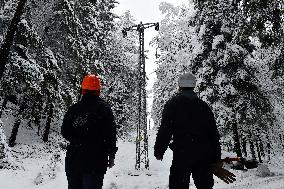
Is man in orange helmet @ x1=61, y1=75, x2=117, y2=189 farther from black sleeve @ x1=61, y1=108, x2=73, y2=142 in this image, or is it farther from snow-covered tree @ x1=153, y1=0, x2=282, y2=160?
snow-covered tree @ x1=153, y1=0, x2=282, y2=160

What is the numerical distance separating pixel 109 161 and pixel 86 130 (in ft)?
1.57

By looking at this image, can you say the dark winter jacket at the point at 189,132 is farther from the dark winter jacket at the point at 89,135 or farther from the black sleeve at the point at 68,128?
the black sleeve at the point at 68,128

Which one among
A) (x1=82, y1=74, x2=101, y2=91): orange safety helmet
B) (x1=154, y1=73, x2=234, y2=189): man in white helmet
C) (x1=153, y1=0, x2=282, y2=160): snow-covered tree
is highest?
(x1=153, y1=0, x2=282, y2=160): snow-covered tree

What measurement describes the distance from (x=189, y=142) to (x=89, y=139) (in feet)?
3.82

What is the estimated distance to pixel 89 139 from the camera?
483 centimetres

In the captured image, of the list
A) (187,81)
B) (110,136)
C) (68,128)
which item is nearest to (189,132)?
(187,81)

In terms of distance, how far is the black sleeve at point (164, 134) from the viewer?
190 inches

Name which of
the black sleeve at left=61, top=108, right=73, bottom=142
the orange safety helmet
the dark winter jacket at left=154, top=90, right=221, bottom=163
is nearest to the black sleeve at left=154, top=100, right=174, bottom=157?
the dark winter jacket at left=154, top=90, right=221, bottom=163

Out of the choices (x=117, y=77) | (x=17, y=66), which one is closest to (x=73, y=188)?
(x=17, y=66)

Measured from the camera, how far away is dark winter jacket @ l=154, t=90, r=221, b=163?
480 centimetres

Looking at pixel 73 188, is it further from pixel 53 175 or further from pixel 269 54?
pixel 269 54

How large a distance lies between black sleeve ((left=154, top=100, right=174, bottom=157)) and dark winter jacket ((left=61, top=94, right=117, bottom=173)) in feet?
1.78

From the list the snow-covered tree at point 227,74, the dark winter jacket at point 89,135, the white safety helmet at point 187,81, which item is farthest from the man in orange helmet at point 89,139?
the snow-covered tree at point 227,74

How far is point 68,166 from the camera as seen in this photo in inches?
190
